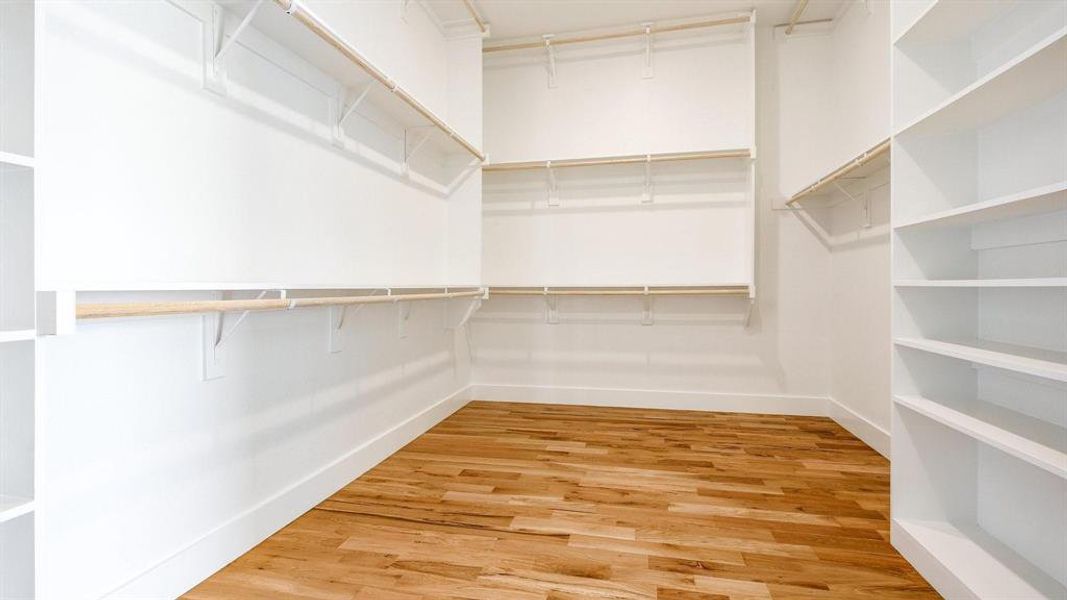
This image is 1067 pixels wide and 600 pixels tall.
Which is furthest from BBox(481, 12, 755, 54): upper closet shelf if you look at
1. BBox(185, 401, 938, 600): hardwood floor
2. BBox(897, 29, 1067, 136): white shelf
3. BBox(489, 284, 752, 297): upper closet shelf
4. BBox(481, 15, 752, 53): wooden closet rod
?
BBox(185, 401, 938, 600): hardwood floor

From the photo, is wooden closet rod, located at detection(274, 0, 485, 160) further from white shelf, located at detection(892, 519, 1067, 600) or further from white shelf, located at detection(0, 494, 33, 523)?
white shelf, located at detection(892, 519, 1067, 600)

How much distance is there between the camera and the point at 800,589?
149 cm

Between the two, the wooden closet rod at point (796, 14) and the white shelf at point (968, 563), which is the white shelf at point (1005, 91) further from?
the wooden closet rod at point (796, 14)

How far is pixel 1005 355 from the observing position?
50.6 inches

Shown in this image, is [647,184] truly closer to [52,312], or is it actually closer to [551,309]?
[551,309]

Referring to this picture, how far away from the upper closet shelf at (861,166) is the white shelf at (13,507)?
2.73m

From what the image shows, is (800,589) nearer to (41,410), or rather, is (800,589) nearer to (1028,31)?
(1028,31)

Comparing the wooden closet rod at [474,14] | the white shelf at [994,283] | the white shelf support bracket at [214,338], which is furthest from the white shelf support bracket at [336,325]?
the white shelf at [994,283]

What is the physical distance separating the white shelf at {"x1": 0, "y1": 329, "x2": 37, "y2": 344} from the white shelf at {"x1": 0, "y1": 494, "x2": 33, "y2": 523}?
0.26 meters

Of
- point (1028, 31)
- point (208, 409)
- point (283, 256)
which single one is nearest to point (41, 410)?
point (208, 409)

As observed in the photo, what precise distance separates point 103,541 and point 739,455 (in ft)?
8.40

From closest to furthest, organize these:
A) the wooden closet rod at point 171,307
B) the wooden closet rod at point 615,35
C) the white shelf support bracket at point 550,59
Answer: the wooden closet rod at point 171,307
the wooden closet rod at point 615,35
the white shelf support bracket at point 550,59

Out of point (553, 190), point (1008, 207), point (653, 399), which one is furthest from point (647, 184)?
point (1008, 207)

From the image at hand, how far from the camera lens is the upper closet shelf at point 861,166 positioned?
2255mm
